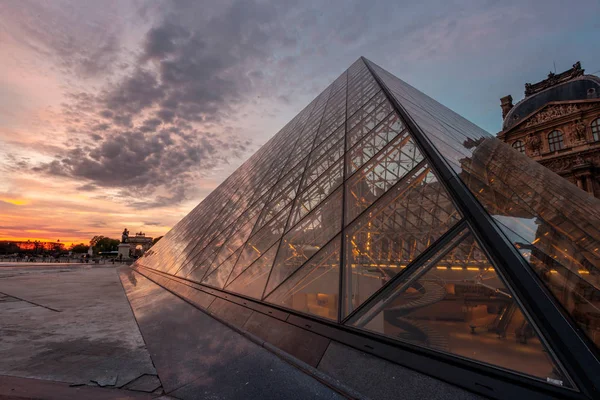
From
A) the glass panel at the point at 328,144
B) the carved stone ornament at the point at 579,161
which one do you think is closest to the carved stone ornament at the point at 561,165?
the carved stone ornament at the point at 579,161

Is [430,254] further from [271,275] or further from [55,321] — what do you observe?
[55,321]

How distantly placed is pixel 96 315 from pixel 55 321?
2.36 ft

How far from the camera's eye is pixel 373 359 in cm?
256

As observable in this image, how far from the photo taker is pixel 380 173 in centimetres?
510

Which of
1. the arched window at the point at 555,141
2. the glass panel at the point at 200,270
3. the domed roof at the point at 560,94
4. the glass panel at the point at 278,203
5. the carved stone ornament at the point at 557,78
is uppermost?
the carved stone ornament at the point at 557,78

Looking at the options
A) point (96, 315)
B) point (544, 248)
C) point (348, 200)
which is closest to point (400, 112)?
point (348, 200)

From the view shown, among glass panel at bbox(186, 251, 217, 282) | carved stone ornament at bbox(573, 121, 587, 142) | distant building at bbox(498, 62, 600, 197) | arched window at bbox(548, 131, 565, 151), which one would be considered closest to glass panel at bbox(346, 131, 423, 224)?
glass panel at bbox(186, 251, 217, 282)

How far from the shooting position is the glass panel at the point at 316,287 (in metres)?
3.52

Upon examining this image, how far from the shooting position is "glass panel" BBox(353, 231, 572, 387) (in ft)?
6.48

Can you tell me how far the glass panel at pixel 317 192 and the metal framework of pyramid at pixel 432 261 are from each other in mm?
40

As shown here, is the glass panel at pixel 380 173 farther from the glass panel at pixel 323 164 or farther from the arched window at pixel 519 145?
the arched window at pixel 519 145

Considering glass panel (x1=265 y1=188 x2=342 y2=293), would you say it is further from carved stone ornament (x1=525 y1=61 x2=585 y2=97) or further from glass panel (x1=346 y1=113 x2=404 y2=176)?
carved stone ornament (x1=525 y1=61 x2=585 y2=97)

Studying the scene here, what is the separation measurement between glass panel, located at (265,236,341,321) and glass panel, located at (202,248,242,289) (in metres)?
2.18

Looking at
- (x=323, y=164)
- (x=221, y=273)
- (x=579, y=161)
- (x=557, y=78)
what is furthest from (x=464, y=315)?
(x=557, y=78)
